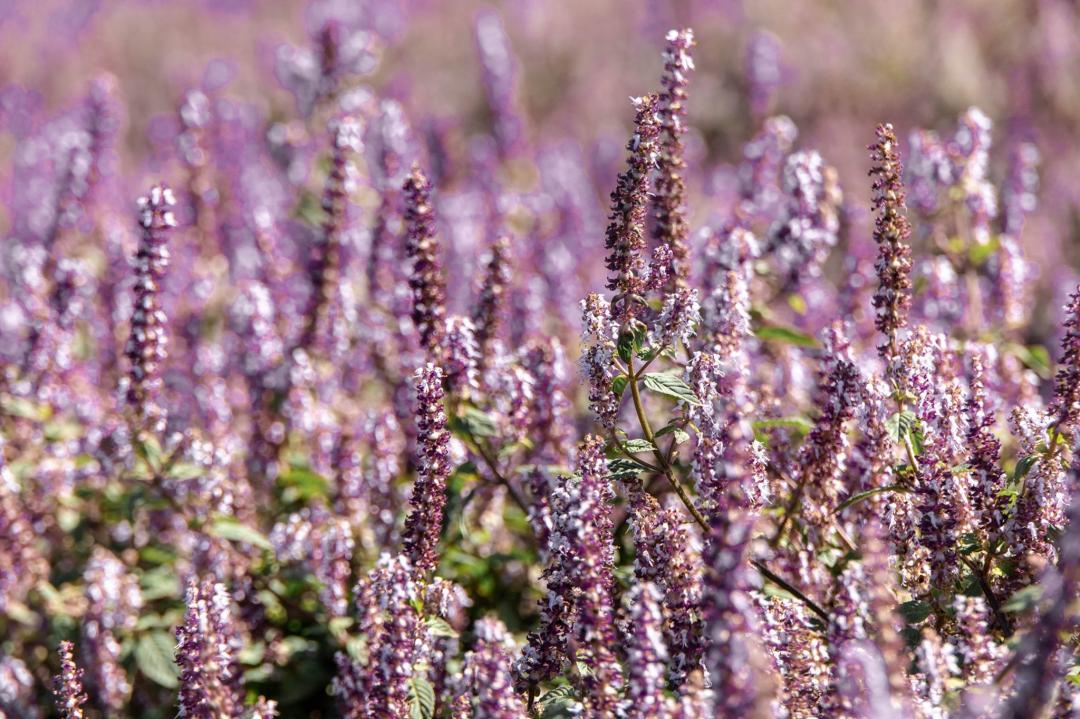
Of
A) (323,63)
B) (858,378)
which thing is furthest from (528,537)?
(323,63)

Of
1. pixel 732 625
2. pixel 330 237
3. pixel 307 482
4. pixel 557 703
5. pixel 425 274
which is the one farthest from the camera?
pixel 330 237

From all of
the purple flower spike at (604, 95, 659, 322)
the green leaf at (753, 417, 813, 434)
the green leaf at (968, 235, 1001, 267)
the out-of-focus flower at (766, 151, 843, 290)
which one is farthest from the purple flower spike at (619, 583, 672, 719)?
the green leaf at (968, 235, 1001, 267)

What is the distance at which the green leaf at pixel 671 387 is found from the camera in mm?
3486

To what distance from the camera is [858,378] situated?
3637 mm

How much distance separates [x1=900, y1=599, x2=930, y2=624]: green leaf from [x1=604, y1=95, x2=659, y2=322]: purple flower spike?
1.24m

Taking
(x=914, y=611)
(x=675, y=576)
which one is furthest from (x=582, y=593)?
(x=914, y=611)

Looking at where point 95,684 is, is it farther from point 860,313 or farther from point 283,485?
point 860,313

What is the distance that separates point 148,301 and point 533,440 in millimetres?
1651

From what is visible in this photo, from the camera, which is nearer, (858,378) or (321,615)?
(858,378)

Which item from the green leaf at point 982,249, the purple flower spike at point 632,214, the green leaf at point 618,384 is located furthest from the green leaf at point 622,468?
the green leaf at point 982,249

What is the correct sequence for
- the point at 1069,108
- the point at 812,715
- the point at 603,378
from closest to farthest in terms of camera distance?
the point at 812,715 < the point at 603,378 < the point at 1069,108

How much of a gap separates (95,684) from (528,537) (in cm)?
210

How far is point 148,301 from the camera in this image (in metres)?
4.53

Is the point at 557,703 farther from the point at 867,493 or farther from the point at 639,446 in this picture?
the point at 867,493
